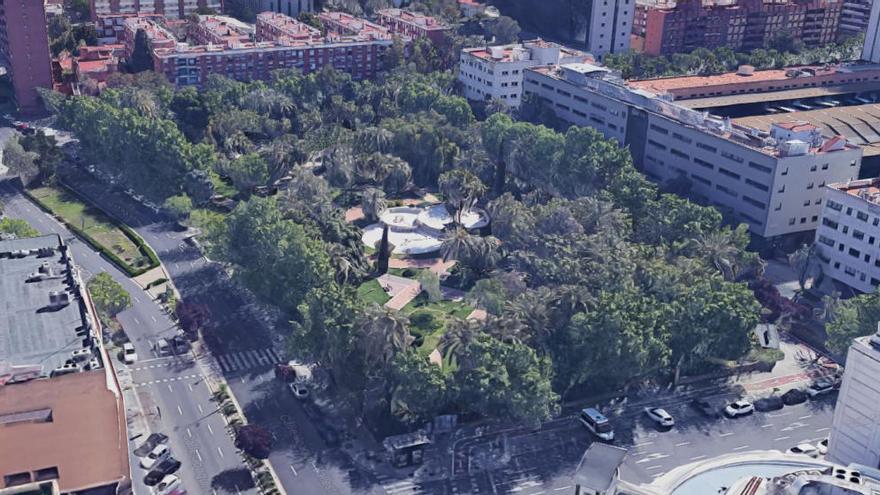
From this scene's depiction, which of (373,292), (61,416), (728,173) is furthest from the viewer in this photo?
(728,173)

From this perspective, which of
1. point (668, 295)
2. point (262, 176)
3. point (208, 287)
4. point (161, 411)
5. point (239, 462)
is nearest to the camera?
point (239, 462)

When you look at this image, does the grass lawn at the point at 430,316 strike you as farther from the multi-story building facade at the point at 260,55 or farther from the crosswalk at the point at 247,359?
the multi-story building facade at the point at 260,55

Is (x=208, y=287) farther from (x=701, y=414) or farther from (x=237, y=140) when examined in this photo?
(x=701, y=414)

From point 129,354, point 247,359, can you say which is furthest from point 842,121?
point 129,354

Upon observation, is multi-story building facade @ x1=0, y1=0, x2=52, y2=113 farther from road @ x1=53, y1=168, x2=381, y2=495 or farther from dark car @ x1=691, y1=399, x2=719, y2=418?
dark car @ x1=691, y1=399, x2=719, y2=418

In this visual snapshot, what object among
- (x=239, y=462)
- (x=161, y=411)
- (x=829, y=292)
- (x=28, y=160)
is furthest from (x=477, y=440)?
(x=28, y=160)

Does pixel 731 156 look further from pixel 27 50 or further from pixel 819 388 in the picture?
pixel 27 50

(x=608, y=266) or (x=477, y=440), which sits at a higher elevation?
(x=608, y=266)

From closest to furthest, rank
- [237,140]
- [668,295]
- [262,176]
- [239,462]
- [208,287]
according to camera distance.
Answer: [239,462] → [668,295] → [208,287] → [262,176] → [237,140]

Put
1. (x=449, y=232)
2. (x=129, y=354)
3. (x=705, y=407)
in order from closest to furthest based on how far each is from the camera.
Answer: (x=705, y=407) → (x=129, y=354) → (x=449, y=232)
